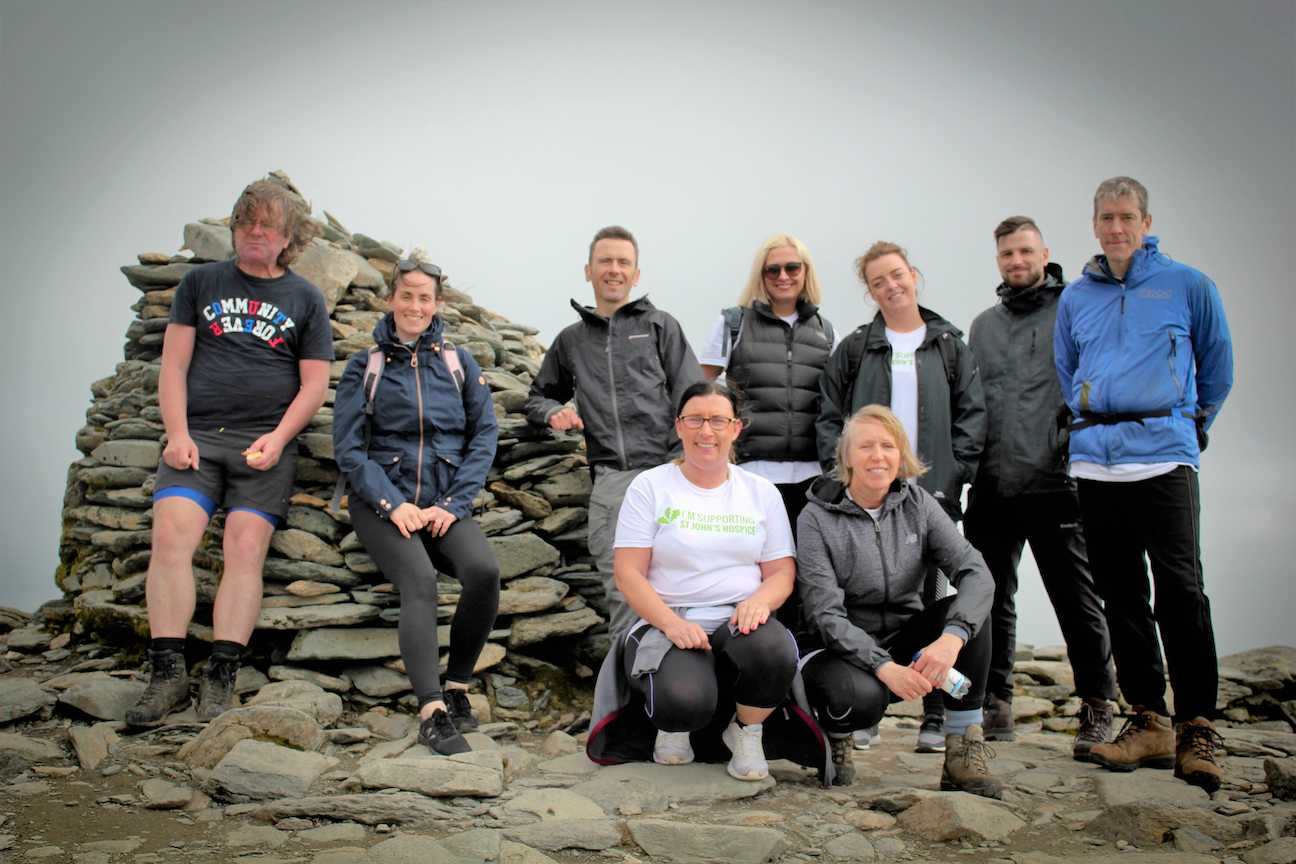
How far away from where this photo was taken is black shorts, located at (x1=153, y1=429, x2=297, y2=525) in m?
6.93

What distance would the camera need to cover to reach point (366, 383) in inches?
268

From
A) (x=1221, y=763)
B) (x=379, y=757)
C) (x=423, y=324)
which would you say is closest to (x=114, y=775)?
(x=379, y=757)

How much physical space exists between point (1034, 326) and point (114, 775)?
648cm

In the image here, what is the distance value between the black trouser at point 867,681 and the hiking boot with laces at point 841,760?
0.15 meters

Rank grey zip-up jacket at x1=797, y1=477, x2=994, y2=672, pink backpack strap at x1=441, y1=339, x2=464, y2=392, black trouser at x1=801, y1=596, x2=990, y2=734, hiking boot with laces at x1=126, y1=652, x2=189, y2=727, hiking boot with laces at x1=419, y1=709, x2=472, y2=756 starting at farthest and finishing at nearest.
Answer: pink backpack strap at x1=441, y1=339, x2=464, y2=392
hiking boot with laces at x1=126, y1=652, x2=189, y2=727
hiking boot with laces at x1=419, y1=709, x2=472, y2=756
grey zip-up jacket at x1=797, y1=477, x2=994, y2=672
black trouser at x1=801, y1=596, x2=990, y2=734

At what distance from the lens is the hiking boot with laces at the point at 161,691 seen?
21.6 feet

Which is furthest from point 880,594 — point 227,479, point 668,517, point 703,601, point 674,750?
point 227,479

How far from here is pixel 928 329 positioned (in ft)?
22.6

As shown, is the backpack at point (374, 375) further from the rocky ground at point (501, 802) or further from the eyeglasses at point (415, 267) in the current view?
the rocky ground at point (501, 802)

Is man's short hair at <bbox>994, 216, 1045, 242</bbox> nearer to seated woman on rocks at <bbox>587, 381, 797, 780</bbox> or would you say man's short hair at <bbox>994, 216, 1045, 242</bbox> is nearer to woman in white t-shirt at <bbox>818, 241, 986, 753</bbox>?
woman in white t-shirt at <bbox>818, 241, 986, 753</bbox>

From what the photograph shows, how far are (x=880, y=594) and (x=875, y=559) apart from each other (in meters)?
0.20

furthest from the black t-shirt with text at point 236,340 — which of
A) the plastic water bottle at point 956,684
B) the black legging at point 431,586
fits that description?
the plastic water bottle at point 956,684

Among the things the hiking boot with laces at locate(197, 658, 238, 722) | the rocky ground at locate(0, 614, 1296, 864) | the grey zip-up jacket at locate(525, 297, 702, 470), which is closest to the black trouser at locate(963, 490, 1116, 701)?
the rocky ground at locate(0, 614, 1296, 864)

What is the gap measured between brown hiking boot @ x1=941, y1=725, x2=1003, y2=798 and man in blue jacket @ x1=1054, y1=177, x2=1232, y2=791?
45.0 inches
